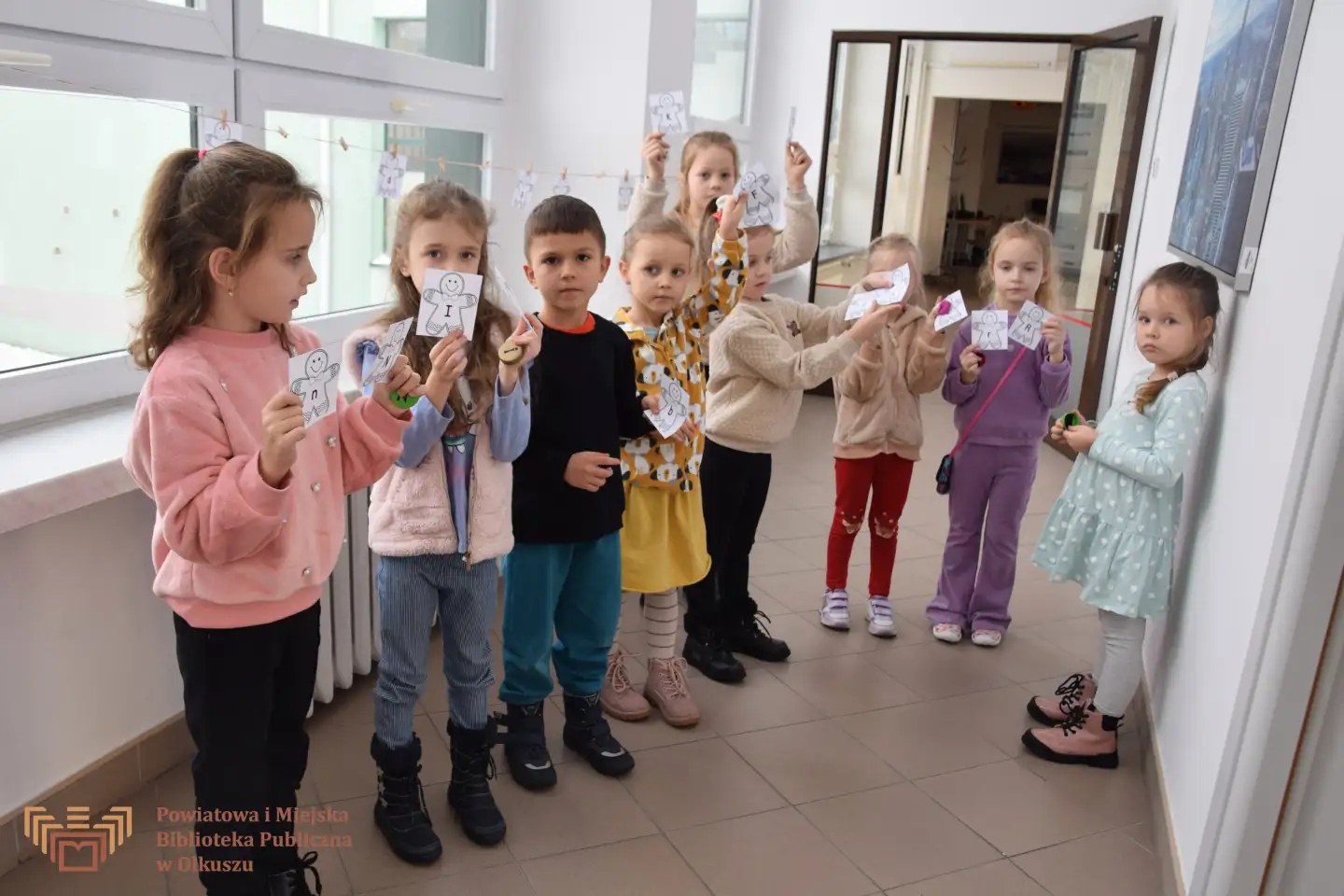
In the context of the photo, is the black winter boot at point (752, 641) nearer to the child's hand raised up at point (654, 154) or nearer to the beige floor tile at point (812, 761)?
the beige floor tile at point (812, 761)

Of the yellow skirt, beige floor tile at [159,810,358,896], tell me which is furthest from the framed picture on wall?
beige floor tile at [159,810,358,896]

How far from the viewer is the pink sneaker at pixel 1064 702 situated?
2.49 metres

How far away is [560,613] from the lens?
216cm

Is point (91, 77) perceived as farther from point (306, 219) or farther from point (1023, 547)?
point (1023, 547)

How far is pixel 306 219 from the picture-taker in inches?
54.4

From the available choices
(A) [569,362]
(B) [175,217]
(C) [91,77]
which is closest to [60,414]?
(C) [91,77]

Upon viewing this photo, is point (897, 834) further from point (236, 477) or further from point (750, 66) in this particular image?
point (750, 66)

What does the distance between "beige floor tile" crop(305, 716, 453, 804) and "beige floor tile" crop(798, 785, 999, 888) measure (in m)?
0.77

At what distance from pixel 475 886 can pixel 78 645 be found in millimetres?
819

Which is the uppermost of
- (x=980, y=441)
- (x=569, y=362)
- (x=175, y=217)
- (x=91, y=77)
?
(x=91, y=77)

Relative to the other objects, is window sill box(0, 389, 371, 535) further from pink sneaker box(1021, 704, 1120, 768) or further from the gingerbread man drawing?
pink sneaker box(1021, 704, 1120, 768)

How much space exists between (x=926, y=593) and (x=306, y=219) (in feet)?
8.06

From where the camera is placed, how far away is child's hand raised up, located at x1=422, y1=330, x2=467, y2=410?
157cm

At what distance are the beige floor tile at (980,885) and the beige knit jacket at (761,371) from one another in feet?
3.49
